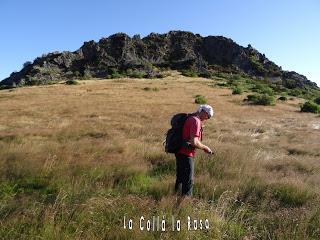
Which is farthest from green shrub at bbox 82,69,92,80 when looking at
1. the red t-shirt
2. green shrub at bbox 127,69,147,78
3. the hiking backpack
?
the red t-shirt

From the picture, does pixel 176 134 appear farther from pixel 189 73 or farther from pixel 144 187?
pixel 189 73

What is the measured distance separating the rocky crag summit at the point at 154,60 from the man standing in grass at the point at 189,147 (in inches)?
1971

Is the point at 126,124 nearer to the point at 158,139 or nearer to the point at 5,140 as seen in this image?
A: the point at 158,139

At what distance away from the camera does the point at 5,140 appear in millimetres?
13242

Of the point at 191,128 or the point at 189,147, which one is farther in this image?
the point at 189,147

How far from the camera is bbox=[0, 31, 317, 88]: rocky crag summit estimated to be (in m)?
63.2

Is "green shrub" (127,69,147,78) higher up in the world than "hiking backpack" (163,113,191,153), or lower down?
lower down

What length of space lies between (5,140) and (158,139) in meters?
4.30

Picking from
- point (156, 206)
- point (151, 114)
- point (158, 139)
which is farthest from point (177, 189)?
point (151, 114)

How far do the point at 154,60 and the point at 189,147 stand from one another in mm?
66935

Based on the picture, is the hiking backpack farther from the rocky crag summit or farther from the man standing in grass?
the rocky crag summit

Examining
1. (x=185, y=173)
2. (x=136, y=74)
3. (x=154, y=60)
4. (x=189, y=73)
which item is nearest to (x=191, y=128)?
(x=185, y=173)

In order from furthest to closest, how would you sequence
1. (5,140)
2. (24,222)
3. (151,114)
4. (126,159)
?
(151,114), (5,140), (126,159), (24,222)

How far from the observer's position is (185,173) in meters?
7.30
